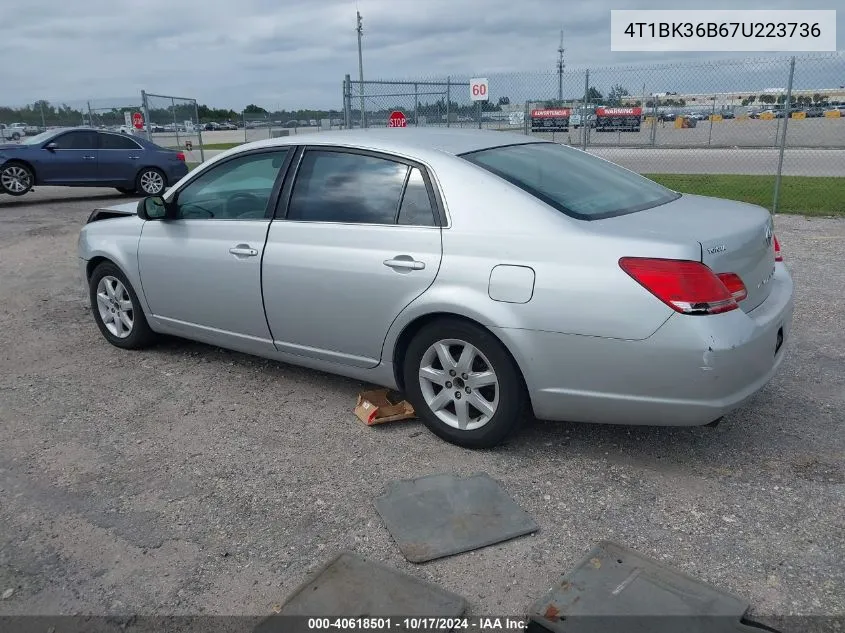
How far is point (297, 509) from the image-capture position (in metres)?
3.23

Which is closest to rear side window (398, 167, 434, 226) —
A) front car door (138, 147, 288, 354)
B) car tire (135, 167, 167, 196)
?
front car door (138, 147, 288, 354)

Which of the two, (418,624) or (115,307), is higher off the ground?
(115,307)

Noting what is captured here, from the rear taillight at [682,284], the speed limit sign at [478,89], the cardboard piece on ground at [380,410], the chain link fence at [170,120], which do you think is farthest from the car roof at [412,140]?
the chain link fence at [170,120]

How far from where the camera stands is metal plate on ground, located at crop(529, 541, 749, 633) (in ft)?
7.91

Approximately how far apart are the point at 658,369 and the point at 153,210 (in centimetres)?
329

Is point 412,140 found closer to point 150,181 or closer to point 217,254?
point 217,254

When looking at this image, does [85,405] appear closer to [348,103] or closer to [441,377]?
[441,377]

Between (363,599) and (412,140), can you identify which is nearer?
(363,599)

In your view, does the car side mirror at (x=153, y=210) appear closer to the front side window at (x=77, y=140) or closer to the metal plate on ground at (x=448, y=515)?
the metal plate on ground at (x=448, y=515)

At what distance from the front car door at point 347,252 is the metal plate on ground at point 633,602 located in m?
1.57

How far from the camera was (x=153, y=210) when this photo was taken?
15.4 feet

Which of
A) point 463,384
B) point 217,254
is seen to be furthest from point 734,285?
point 217,254

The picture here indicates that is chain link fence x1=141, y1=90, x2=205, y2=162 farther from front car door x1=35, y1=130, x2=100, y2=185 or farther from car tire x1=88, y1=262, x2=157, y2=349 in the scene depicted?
car tire x1=88, y1=262, x2=157, y2=349

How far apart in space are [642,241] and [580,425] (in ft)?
4.08
